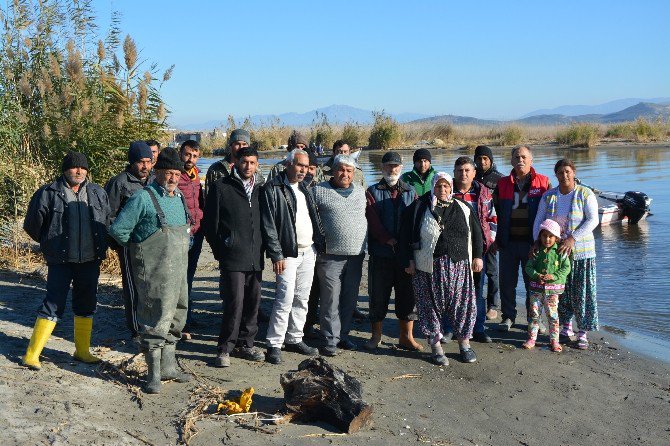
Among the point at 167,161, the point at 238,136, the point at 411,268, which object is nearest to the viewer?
the point at 167,161

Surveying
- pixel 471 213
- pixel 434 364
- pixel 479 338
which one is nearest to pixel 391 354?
pixel 434 364

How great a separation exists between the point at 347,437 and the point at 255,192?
94.4 inches

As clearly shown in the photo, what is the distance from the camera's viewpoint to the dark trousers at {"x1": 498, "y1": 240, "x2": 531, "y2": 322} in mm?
7375

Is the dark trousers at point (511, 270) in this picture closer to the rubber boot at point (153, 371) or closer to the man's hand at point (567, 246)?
the man's hand at point (567, 246)

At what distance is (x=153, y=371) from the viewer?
5473 mm

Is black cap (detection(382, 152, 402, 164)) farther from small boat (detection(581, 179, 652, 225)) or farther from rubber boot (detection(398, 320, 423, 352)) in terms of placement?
small boat (detection(581, 179, 652, 225))

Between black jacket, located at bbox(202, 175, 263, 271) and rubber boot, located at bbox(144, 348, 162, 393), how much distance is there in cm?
104

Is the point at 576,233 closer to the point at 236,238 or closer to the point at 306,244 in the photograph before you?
the point at 306,244

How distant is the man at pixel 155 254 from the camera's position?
214 inches

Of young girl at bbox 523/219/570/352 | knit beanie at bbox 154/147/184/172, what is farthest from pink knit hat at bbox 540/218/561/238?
knit beanie at bbox 154/147/184/172

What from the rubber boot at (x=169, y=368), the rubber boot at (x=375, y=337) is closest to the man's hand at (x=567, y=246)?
the rubber boot at (x=375, y=337)

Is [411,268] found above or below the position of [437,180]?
below

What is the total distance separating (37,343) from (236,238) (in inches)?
72.6

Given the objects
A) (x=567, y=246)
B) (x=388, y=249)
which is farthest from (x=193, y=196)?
(x=567, y=246)
